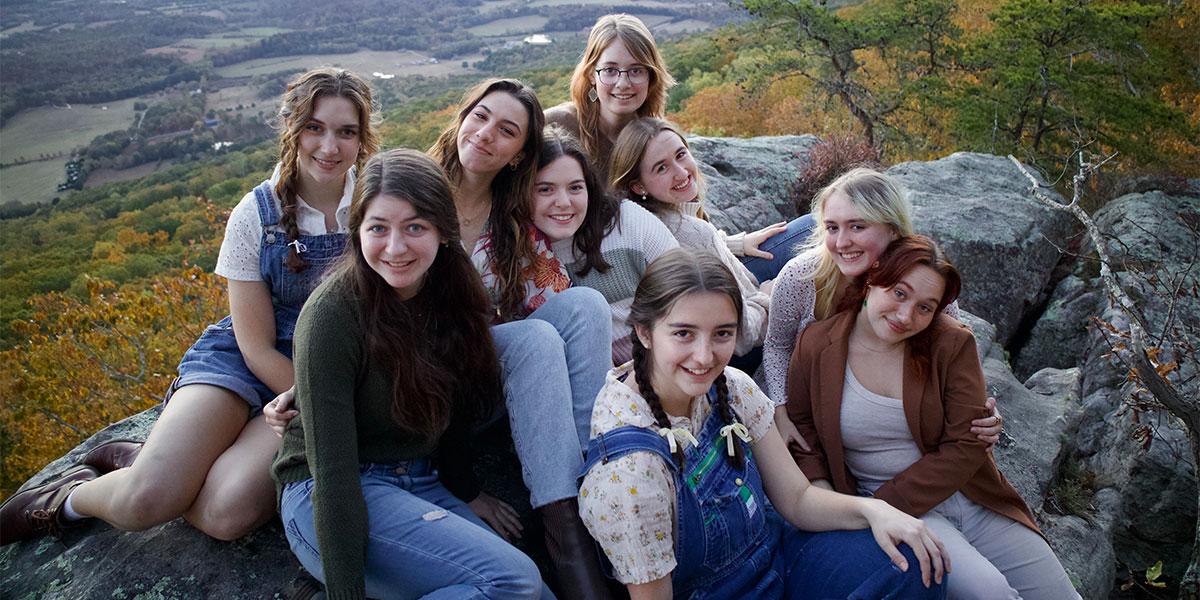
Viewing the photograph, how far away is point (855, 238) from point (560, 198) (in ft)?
3.83

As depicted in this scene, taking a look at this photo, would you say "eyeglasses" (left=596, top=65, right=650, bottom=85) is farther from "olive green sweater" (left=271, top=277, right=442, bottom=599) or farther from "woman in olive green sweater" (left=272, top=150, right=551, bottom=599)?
"olive green sweater" (left=271, top=277, right=442, bottom=599)

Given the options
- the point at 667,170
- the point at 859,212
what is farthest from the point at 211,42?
the point at 859,212

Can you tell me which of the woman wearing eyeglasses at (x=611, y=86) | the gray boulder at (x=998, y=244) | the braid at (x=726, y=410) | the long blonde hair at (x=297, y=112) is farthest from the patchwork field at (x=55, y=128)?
the braid at (x=726, y=410)

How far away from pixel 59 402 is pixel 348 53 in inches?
1323

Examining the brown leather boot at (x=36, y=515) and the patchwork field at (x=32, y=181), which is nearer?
the brown leather boot at (x=36, y=515)

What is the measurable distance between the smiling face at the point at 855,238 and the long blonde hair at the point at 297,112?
1.91 meters

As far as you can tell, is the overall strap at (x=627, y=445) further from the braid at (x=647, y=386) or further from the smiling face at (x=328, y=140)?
the smiling face at (x=328, y=140)

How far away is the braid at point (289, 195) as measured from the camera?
258 centimetres

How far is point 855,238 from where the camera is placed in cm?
262

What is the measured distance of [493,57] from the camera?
36.3 metres

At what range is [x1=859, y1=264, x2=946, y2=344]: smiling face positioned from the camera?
93.5 inches

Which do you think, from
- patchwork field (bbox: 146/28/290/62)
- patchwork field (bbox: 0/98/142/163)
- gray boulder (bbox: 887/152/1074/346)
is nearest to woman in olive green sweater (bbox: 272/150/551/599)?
gray boulder (bbox: 887/152/1074/346)

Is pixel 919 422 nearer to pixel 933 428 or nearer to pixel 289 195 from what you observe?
pixel 933 428

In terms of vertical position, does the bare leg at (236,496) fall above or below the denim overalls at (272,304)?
below
